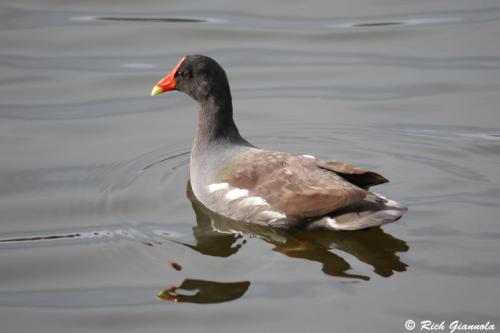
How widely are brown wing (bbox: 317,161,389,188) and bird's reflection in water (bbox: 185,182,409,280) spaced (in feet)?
1.57

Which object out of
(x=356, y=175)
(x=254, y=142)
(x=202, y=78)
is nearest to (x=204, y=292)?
(x=356, y=175)

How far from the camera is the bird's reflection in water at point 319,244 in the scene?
21.7 ft

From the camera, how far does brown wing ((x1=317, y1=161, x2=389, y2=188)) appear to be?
689 centimetres

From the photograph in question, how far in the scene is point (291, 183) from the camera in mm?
7055

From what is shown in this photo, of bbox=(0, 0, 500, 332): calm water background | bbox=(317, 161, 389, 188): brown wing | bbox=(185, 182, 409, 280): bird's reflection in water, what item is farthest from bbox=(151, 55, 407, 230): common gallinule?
bbox=(0, 0, 500, 332): calm water background

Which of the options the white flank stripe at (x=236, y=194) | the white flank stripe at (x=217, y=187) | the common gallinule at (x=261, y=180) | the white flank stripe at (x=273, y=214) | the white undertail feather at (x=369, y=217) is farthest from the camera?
the white flank stripe at (x=217, y=187)

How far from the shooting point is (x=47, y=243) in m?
7.30

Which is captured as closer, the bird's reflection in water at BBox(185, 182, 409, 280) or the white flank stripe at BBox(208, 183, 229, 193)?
the bird's reflection in water at BBox(185, 182, 409, 280)

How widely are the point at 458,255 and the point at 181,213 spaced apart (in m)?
2.64

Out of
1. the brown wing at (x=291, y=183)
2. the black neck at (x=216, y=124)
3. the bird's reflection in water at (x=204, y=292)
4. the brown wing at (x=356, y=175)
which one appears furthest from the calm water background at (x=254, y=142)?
the black neck at (x=216, y=124)

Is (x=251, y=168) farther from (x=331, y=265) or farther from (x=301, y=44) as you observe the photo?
(x=301, y=44)

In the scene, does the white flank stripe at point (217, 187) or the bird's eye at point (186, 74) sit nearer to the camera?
the white flank stripe at point (217, 187)

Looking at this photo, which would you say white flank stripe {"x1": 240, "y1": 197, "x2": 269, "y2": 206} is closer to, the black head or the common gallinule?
the common gallinule

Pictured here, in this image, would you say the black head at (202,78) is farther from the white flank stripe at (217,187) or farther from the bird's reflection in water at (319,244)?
the bird's reflection in water at (319,244)
